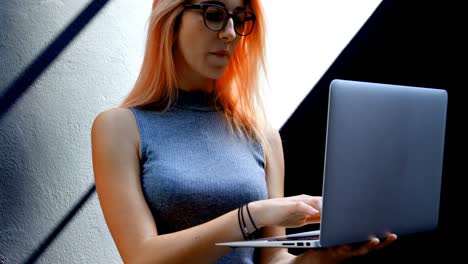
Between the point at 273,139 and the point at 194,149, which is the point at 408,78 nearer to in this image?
the point at 273,139

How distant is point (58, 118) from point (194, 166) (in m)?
0.65

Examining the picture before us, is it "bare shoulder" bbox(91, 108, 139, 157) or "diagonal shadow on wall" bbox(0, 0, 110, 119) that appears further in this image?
"diagonal shadow on wall" bbox(0, 0, 110, 119)

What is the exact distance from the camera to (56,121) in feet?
6.60

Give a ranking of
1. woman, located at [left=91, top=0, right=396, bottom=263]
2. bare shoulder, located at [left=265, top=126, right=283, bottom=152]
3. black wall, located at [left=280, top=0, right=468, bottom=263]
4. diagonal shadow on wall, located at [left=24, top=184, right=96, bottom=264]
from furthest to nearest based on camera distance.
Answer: black wall, located at [left=280, top=0, right=468, bottom=263], diagonal shadow on wall, located at [left=24, top=184, right=96, bottom=264], bare shoulder, located at [left=265, top=126, right=283, bottom=152], woman, located at [left=91, top=0, right=396, bottom=263]

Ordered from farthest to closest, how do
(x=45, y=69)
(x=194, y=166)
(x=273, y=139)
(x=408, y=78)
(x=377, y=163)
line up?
(x=408, y=78), (x=45, y=69), (x=273, y=139), (x=194, y=166), (x=377, y=163)

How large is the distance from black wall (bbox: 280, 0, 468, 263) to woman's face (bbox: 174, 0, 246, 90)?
36.8 inches

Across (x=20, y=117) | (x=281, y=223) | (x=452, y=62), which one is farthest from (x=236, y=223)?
(x=452, y=62)

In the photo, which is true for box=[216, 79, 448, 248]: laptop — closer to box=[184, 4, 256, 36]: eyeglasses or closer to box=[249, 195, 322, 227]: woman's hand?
box=[249, 195, 322, 227]: woman's hand

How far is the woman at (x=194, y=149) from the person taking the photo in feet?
4.51

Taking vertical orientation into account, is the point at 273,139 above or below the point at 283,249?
above

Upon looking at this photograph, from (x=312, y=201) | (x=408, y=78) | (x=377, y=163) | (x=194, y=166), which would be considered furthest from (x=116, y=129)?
(x=408, y=78)

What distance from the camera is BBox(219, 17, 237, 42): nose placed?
158 cm

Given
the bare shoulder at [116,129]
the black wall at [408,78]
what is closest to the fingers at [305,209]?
the bare shoulder at [116,129]

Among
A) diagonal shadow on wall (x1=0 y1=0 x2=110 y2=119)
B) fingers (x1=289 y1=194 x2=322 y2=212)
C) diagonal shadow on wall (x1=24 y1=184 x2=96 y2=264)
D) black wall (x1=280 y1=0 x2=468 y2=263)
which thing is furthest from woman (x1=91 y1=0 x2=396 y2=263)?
black wall (x1=280 y1=0 x2=468 y2=263)
